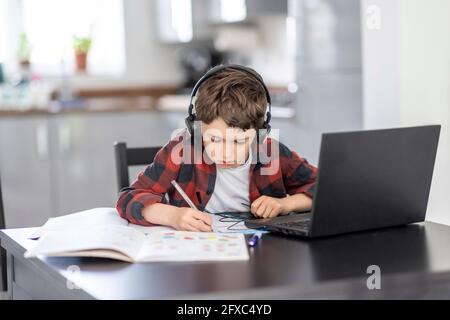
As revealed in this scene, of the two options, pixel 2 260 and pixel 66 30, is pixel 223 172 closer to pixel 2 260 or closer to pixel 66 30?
pixel 2 260

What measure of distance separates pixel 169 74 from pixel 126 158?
10.4 feet

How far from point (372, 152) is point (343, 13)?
194 centimetres

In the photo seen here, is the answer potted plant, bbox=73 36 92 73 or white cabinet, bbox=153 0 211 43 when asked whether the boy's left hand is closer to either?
white cabinet, bbox=153 0 211 43

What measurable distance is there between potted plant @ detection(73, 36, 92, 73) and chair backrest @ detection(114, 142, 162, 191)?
2876 mm

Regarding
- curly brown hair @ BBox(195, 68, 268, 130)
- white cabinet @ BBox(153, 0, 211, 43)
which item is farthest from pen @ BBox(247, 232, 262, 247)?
white cabinet @ BBox(153, 0, 211, 43)

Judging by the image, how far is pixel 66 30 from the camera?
4863 millimetres

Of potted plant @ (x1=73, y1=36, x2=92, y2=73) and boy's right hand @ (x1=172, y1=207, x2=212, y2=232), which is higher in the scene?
potted plant @ (x1=73, y1=36, x2=92, y2=73)

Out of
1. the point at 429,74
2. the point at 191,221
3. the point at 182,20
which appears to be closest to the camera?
the point at 191,221

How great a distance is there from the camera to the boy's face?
1.52 meters

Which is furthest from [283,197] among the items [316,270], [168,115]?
[168,115]

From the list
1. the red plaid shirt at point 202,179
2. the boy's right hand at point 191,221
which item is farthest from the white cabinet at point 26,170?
the boy's right hand at point 191,221

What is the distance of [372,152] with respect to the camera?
129 centimetres

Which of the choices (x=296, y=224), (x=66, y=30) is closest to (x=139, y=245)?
(x=296, y=224)
